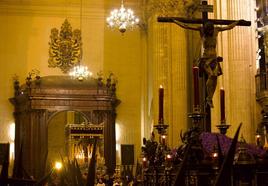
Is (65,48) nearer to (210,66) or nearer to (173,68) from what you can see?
(173,68)

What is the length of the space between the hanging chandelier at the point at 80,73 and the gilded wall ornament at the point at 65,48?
1.05 m

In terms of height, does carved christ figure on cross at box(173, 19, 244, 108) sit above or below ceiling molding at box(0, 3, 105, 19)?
below

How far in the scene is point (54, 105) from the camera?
22891 millimetres

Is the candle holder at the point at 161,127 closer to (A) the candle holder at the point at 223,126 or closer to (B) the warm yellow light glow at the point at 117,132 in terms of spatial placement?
(A) the candle holder at the point at 223,126

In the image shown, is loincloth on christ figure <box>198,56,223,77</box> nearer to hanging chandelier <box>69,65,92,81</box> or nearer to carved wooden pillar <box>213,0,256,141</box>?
carved wooden pillar <box>213,0,256,141</box>

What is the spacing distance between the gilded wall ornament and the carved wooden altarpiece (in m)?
1.23

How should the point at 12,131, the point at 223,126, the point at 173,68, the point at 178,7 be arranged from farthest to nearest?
1. the point at 12,131
2. the point at 178,7
3. the point at 173,68
4. the point at 223,126

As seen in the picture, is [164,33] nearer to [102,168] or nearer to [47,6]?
[102,168]

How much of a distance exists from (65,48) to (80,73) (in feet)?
9.69

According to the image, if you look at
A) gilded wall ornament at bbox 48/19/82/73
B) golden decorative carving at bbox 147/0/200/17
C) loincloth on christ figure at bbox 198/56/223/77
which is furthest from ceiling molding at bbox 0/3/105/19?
loincloth on christ figure at bbox 198/56/223/77

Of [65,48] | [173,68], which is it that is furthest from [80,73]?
[173,68]

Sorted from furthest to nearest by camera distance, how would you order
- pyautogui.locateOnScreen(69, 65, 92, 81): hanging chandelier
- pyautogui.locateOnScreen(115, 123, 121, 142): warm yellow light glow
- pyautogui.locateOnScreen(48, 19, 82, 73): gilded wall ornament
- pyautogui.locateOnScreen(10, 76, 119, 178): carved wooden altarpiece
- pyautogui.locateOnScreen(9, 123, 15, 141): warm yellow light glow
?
pyautogui.locateOnScreen(48, 19, 82, 73): gilded wall ornament → pyautogui.locateOnScreen(115, 123, 121, 142): warm yellow light glow → pyautogui.locateOnScreen(9, 123, 15, 141): warm yellow light glow → pyautogui.locateOnScreen(10, 76, 119, 178): carved wooden altarpiece → pyautogui.locateOnScreen(69, 65, 92, 81): hanging chandelier

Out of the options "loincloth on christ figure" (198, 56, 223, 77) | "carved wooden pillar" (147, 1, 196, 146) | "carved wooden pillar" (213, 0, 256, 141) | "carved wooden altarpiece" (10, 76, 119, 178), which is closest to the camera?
"loincloth on christ figure" (198, 56, 223, 77)

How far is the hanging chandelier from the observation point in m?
22.2
